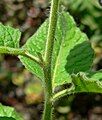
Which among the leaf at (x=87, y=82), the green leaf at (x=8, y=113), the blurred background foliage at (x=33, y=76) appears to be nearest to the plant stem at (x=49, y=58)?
the leaf at (x=87, y=82)

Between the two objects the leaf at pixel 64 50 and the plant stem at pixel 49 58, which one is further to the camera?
the leaf at pixel 64 50

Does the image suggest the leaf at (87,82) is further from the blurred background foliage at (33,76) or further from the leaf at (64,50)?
the blurred background foliage at (33,76)

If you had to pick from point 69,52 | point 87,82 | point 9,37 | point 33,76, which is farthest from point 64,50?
point 33,76

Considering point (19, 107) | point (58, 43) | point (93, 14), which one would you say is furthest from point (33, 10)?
point (58, 43)

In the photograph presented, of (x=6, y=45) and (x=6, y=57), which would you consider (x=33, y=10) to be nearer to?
(x=6, y=57)

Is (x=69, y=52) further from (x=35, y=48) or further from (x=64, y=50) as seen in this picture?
(x=35, y=48)

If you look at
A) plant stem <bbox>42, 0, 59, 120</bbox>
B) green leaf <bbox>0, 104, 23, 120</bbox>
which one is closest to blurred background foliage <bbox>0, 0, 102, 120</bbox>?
green leaf <bbox>0, 104, 23, 120</bbox>

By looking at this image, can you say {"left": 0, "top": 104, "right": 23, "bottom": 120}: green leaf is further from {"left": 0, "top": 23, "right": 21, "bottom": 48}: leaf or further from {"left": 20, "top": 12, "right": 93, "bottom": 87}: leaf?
{"left": 0, "top": 23, "right": 21, "bottom": 48}: leaf
